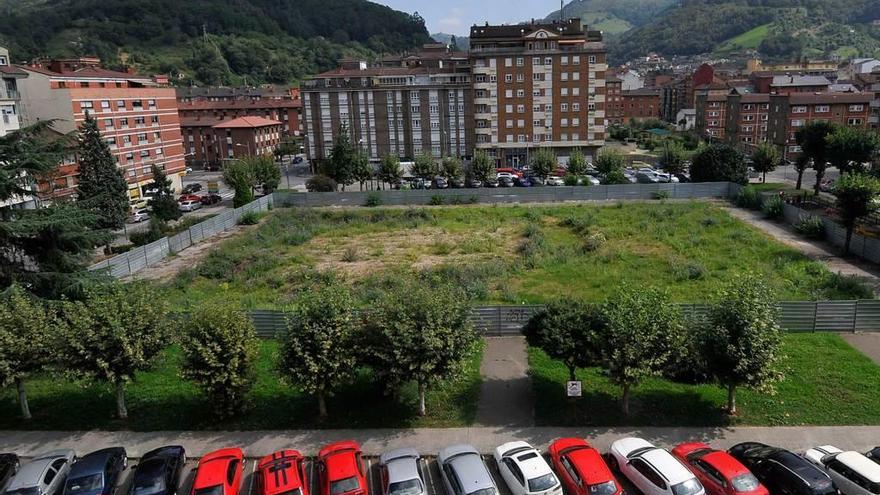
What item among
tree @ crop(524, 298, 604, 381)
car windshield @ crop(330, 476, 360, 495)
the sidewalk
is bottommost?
the sidewalk

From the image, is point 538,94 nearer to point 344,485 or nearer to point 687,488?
point 687,488

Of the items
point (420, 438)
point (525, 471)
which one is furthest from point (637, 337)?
point (420, 438)

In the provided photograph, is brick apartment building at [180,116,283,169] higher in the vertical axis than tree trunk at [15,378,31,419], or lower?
higher

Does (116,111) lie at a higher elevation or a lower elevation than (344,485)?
higher

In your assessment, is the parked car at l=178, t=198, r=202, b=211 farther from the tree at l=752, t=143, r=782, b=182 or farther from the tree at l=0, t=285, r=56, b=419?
the tree at l=752, t=143, r=782, b=182

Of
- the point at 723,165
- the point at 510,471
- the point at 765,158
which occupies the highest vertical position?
the point at 765,158

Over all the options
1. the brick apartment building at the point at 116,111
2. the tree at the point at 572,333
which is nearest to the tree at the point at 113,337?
the tree at the point at 572,333

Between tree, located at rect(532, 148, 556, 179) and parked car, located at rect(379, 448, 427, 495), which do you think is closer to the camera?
parked car, located at rect(379, 448, 427, 495)

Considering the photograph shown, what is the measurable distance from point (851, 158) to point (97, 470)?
51.7 metres

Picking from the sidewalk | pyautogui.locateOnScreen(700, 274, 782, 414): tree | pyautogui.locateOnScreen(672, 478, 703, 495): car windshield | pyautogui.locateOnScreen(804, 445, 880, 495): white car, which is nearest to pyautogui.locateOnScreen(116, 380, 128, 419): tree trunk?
the sidewalk

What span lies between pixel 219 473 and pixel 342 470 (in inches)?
109

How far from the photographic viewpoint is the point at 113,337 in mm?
15945

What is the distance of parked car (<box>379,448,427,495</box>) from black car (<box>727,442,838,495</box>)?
756cm

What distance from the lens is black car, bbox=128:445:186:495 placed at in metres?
13.3
